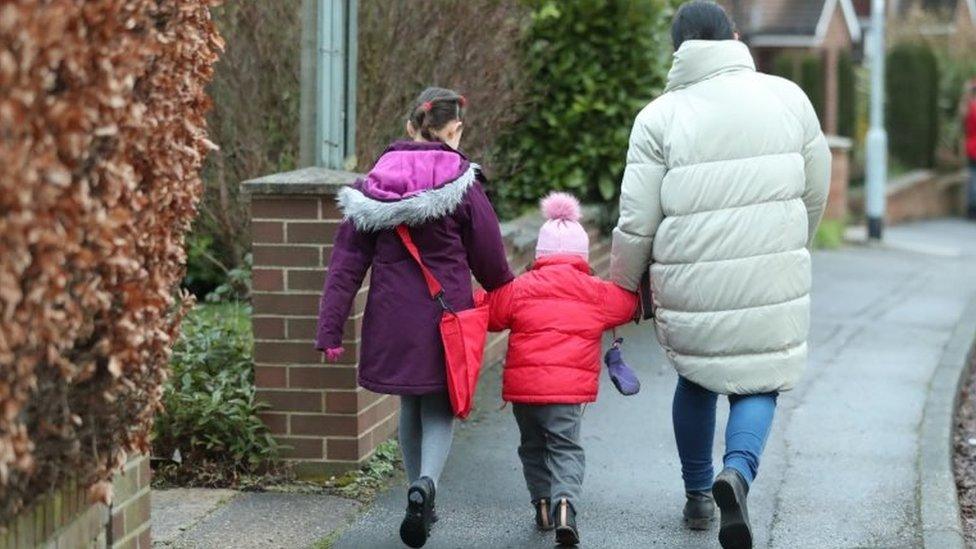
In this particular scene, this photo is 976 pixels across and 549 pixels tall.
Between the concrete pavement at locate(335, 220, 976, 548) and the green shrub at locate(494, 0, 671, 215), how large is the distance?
1131 mm

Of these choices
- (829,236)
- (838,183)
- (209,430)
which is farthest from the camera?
(838,183)

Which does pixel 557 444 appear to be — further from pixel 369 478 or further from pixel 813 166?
pixel 813 166

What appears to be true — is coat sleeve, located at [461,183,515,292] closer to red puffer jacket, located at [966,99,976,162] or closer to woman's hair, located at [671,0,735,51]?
woman's hair, located at [671,0,735,51]

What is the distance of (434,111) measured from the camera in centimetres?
552

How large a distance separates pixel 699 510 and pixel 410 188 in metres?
1.59

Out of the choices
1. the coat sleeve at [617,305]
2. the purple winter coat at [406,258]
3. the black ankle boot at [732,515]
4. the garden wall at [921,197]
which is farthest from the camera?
the garden wall at [921,197]

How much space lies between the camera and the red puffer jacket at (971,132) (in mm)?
22453

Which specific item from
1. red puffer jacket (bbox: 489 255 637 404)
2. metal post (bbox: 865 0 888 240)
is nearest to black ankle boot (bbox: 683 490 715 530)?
red puffer jacket (bbox: 489 255 637 404)

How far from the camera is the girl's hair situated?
18.1 feet

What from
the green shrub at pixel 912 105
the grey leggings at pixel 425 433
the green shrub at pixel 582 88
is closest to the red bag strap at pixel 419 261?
the grey leggings at pixel 425 433

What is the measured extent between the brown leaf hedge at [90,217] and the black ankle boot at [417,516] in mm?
1113

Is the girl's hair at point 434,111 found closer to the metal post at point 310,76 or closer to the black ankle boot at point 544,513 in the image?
the metal post at point 310,76

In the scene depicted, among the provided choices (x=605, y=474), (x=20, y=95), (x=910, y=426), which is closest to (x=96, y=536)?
(x=20, y=95)

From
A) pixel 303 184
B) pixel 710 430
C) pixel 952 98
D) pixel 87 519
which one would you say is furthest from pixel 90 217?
pixel 952 98
